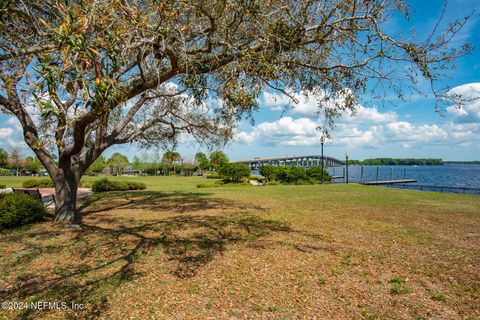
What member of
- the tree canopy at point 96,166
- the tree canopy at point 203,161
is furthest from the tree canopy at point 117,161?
the tree canopy at point 203,161

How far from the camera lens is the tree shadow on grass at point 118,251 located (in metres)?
4.18

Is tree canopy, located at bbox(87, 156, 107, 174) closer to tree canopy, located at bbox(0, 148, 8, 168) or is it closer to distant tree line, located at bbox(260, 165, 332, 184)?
tree canopy, located at bbox(0, 148, 8, 168)

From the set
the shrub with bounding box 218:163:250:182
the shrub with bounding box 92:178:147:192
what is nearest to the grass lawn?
the shrub with bounding box 92:178:147:192

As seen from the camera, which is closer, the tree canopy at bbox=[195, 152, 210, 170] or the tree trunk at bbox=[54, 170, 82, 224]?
the tree trunk at bbox=[54, 170, 82, 224]

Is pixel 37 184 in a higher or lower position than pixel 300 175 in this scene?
lower

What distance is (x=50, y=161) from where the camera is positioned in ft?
29.1

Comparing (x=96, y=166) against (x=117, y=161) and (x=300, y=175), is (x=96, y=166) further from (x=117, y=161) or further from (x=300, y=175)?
(x=300, y=175)

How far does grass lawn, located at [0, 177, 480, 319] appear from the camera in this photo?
3.72 m

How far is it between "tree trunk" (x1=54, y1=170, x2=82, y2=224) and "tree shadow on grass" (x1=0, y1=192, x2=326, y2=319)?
57 cm

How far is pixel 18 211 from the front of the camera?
8.33 meters

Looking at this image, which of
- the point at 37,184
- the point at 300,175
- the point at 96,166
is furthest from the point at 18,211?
the point at 96,166

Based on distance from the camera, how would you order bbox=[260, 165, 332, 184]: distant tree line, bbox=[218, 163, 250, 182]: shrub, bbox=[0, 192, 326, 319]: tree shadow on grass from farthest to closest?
bbox=[218, 163, 250, 182]: shrub, bbox=[260, 165, 332, 184]: distant tree line, bbox=[0, 192, 326, 319]: tree shadow on grass

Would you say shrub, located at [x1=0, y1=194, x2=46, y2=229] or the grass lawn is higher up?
shrub, located at [x1=0, y1=194, x2=46, y2=229]

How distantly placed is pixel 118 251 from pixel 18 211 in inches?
178
